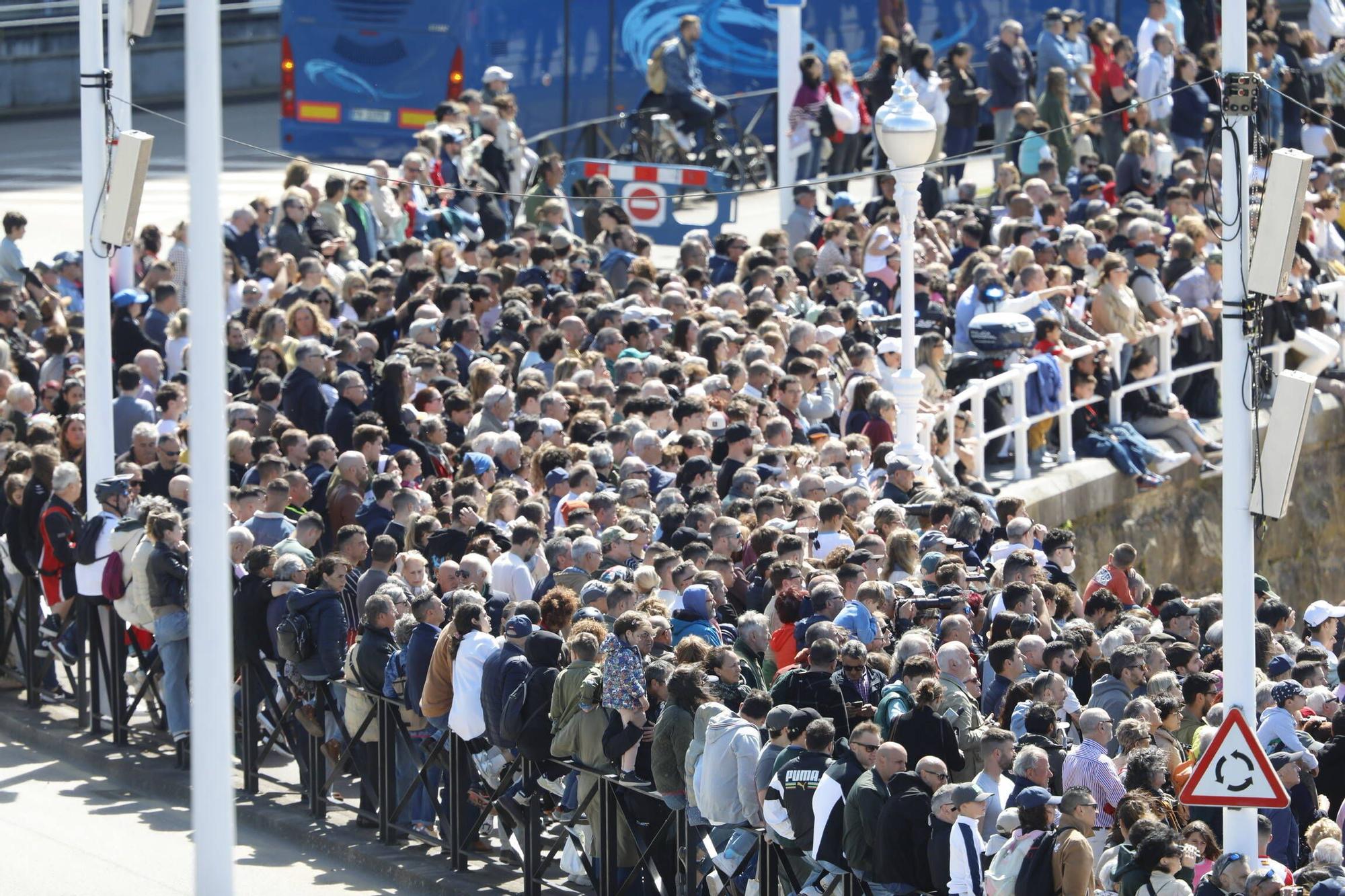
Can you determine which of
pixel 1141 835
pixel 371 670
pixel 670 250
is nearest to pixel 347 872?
pixel 371 670

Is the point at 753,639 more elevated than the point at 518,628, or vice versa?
the point at 518,628

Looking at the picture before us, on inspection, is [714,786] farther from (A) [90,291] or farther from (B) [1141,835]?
(A) [90,291]

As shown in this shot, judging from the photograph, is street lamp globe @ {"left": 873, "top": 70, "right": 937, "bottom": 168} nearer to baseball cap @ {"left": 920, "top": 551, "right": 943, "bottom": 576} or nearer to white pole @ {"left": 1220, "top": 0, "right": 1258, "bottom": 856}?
baseball cap @ {"left": 920, "top": 551, "right": 943, "bottom": 576}

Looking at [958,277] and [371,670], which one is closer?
[371,670]

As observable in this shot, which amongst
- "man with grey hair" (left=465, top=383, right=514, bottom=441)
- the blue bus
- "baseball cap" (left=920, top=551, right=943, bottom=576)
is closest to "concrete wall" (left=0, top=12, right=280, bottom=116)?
the blue bus

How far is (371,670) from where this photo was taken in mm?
12367

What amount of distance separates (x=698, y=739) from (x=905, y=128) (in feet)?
21.0

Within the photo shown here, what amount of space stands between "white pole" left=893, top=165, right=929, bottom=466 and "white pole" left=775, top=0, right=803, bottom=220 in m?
7.92

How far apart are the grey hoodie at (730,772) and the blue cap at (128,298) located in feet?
29.9

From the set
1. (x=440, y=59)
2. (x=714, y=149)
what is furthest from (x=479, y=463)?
(x=440, y=59)

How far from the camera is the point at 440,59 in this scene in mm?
26078

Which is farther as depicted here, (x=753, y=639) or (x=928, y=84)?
(x=928, y=84)

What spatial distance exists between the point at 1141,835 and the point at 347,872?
499 cm

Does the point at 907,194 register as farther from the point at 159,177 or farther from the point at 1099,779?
the point at 159,177
